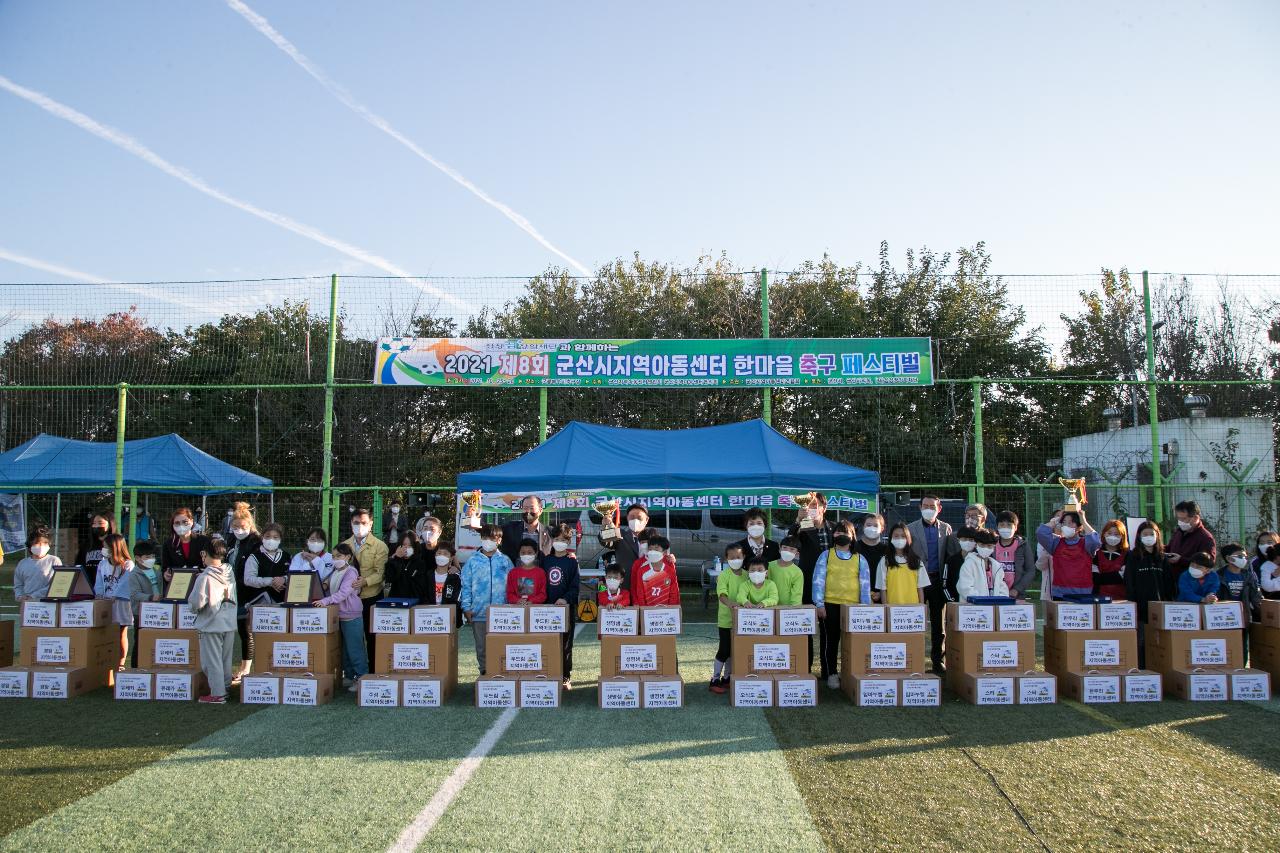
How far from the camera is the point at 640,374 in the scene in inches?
537

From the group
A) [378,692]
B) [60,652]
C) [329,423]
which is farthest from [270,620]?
[329,423]

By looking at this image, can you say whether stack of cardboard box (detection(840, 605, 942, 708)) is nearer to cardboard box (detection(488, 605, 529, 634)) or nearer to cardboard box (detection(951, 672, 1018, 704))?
cardboard box (detection(951, 672, 1018, 704))

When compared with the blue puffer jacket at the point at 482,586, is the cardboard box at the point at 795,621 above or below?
below

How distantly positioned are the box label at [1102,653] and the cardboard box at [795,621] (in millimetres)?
2365

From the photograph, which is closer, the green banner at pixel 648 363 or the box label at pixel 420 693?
the box label at pixel 420 693

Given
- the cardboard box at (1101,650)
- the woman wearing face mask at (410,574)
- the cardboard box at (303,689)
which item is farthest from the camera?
the woman wearing face mask at (410,574)

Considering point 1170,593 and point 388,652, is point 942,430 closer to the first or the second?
point 1170,593

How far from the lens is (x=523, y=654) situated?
7.44 metres

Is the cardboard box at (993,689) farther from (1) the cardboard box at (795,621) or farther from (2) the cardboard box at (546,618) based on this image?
(2) the cardboard box at (546,618)

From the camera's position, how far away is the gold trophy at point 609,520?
9961 millimetres

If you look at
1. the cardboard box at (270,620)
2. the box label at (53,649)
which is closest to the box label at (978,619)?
the cardboard box at (270,620)

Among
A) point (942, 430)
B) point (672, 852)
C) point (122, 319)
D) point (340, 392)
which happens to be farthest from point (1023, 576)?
point (122, 319)

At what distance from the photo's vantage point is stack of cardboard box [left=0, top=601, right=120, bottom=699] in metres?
7.57

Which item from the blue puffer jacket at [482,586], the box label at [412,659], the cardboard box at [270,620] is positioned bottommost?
the box label at [412,659]
